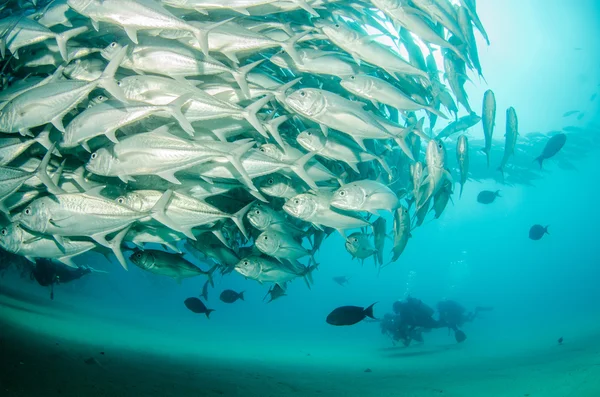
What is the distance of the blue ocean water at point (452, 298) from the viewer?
9023 mm

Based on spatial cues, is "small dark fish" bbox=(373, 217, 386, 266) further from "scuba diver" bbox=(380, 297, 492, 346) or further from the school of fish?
"scuba diver" bbox=(380, 297, 492, 346)

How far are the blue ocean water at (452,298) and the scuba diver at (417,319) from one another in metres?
1.01

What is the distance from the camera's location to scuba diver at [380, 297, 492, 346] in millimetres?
14922

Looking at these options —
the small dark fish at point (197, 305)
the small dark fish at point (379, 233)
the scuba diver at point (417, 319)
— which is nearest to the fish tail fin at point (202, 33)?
the small dark fish at point (379, 233)

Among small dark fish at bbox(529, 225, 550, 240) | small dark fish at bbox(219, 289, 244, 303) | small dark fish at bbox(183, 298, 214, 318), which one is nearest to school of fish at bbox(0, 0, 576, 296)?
small dark fish at bbox(183, 298, 214, 318)

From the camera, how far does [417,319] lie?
1490 centimetres

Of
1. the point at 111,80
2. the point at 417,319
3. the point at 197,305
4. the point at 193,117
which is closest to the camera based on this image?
the point at 111,80

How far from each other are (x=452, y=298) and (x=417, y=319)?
227 feet

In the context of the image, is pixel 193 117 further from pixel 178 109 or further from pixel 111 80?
pixel 111 80

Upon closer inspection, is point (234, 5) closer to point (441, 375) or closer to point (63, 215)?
point (63, 215)

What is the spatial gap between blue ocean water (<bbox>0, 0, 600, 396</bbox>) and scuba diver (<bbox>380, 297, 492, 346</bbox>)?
1007 mm

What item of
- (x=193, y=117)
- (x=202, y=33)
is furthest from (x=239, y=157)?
(x=202, y=33)

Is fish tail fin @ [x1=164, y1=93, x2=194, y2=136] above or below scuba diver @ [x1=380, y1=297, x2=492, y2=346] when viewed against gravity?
above

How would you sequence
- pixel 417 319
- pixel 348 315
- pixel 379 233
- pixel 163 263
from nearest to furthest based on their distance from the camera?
pixel 163 263 → pixel 379 233 → pixel 348 315 → pixel 417 319
